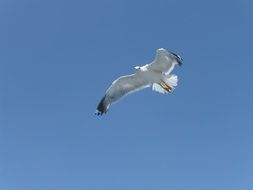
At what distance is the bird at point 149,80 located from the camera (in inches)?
697

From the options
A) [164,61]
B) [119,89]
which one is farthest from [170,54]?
[119,89]

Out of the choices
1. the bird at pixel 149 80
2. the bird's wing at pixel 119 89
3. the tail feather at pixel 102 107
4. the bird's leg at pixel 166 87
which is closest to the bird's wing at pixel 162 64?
the bird at pixel 149 80

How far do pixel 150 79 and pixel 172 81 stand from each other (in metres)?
0.79

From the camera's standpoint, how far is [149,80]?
1831 cm

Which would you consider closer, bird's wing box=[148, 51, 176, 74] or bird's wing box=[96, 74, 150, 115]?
bird's wing box=[148, 51, 176, 74]

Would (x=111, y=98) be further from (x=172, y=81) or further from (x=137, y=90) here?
(x=172, y=81)

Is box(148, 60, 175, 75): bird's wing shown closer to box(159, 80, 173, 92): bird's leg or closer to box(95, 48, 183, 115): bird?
box(95, 48, 183, 115): bird

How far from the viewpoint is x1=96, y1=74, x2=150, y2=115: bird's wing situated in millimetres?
18547

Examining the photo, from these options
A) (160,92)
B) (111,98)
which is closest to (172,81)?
(160,92)

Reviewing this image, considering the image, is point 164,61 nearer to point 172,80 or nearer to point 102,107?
point 172,80

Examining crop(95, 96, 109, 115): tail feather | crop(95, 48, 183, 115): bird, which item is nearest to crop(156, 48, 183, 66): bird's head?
crop(95, 48, 183, 115): bird

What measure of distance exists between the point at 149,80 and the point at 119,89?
869 mm

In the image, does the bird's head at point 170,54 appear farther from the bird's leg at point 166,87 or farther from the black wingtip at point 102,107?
the black wingtip at point 102,107

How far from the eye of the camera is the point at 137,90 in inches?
731
